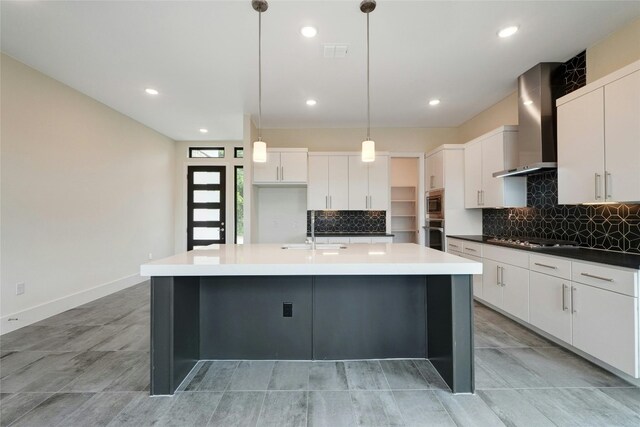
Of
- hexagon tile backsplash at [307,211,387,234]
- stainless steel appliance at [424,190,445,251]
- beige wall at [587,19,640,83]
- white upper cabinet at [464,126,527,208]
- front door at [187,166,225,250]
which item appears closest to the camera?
beige wall at [587,19,640,83]

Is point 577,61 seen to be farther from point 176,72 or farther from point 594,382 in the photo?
point 176,72

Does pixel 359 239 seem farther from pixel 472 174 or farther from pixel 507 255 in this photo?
pixel 507 255

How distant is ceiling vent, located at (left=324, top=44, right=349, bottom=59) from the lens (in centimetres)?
279

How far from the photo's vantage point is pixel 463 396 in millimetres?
1957

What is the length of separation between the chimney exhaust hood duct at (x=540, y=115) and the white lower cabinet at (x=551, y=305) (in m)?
1.15

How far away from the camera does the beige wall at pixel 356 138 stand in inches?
212

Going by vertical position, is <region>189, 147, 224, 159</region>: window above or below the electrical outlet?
above

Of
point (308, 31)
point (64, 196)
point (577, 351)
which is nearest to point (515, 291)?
point (577, 351)

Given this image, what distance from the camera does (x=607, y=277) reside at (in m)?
2.12

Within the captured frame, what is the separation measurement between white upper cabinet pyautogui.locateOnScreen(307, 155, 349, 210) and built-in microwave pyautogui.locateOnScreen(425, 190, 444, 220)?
139 centimetres

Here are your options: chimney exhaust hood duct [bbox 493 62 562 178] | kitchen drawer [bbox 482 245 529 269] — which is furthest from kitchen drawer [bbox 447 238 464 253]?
chimney exhaust hood duct [bbox 493 62 562 178]

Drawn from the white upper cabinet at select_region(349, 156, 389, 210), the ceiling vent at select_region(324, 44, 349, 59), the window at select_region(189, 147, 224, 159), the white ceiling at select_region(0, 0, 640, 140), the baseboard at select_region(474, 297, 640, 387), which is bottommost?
the baseboard at select_region(474, 297, 640, 387)

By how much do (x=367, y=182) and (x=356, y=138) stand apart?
3.05 feet

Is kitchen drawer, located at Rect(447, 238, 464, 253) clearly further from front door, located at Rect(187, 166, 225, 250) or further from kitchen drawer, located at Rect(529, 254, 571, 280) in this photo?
front door, located at Rect(187, 166, 225, 250)
